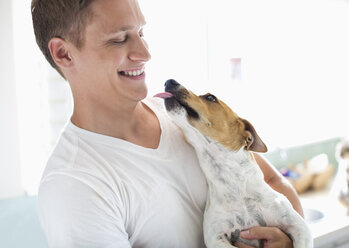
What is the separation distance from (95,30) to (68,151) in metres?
0.28

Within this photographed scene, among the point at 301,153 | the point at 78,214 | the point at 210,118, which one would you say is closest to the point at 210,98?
the point at 210,118

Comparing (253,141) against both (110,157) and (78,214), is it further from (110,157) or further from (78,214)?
(78,214)

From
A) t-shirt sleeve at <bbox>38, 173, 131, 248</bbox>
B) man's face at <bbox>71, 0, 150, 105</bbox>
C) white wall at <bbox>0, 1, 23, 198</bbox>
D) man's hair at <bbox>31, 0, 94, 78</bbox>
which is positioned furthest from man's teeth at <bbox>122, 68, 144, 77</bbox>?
white wall at <bbox>0, 1, 23, 198</bbox>

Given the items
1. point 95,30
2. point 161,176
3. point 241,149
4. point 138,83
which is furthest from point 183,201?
point 95,30

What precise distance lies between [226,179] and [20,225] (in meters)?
0.81

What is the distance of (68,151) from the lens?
3.01 ft

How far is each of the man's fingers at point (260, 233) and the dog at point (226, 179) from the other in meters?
0.02

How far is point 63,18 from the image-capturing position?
34.9 inches

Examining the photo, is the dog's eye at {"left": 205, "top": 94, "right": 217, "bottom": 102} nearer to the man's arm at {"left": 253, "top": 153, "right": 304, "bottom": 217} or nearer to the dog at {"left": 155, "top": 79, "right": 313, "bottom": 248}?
the dog at {"left": 155, "top": 79, "right": 313, "bottom": 248}

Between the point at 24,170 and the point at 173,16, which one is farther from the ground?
the point at 173,16

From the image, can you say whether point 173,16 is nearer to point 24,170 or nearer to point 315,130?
point 24,170

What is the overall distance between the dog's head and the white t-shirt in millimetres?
82

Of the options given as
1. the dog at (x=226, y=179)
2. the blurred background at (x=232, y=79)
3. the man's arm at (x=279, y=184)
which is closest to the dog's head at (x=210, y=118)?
the dog at (x=226, y=179)

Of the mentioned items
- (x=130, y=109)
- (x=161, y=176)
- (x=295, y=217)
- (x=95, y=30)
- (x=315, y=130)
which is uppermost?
(x=95, y=30)
